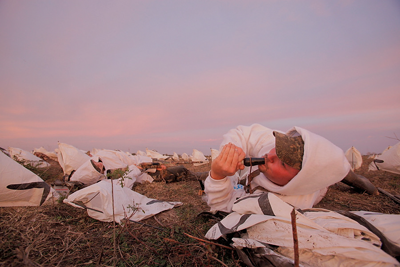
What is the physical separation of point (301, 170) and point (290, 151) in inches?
7.3

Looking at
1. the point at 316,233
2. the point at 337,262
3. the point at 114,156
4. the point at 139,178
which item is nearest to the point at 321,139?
the point at 316,233

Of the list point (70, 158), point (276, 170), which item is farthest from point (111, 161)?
point (276, 170)

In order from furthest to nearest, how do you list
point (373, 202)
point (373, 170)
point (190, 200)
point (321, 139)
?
1. point (373, 170)
2. point (190, 200)
3. point (373, 202)
4. point (321, 139)

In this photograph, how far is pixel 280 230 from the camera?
1418 mm

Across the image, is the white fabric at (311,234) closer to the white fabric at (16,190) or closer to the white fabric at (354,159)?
the white fabric at (16,190)

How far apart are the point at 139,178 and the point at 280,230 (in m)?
4.57

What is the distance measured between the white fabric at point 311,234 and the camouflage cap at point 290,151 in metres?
0.36

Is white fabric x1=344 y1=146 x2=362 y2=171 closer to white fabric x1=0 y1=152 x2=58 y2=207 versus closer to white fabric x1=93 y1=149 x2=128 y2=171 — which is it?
white fabric x1=93 y1=149 x2=128 y2=171

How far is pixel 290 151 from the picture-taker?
5.37 feet

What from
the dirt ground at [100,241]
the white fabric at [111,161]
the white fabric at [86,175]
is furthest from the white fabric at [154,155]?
the dirt ground at [100,241]

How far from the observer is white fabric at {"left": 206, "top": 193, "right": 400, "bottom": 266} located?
3.99 feet

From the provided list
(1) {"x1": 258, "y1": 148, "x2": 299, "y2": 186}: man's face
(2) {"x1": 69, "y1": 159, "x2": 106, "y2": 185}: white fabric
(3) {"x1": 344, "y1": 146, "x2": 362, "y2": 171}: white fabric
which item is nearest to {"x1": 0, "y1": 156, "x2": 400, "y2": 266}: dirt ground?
(1) {"x1": 258, "y1": 148, "x2": 299, "y2": 186}: man's face

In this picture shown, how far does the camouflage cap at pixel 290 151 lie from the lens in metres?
1.63

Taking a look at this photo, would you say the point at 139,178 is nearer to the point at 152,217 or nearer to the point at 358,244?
the point at 152,217
